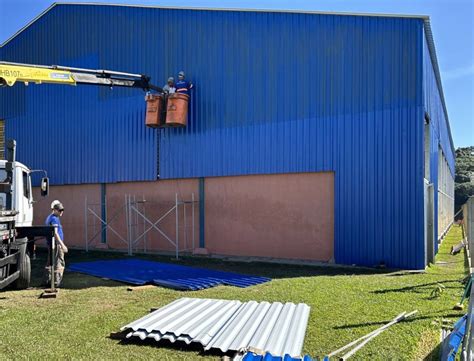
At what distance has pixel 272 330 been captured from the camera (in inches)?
236

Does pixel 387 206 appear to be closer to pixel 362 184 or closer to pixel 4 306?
pixel 362 184

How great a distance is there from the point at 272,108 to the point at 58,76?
6372mm

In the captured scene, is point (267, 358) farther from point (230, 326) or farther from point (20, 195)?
point (20, 195)

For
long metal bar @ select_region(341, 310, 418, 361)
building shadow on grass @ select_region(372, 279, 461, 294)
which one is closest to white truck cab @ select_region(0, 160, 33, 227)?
long metal bar @ select_region(341, 310, 418, 361)

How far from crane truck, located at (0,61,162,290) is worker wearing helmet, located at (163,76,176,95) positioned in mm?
3334

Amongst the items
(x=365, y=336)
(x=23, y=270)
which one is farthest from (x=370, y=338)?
(x=23, y=270)

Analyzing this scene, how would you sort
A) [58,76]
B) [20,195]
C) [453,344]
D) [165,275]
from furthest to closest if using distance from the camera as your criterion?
[58,76] → [165,275] → [20,195] → [453,344]

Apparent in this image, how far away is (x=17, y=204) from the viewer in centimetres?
1013

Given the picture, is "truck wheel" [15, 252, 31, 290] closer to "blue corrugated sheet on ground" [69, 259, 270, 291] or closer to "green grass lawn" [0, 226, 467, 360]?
"green grass lawn" [0, 226, 467, 360]

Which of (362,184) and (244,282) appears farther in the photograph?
(362,184)

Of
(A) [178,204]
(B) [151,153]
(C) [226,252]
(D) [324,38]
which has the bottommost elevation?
(C) [226,252]

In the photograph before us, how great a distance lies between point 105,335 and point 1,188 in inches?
200

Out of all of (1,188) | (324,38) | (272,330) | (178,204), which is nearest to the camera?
(272,330)

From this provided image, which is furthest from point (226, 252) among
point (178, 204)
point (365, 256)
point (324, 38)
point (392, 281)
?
point (324, 38)
